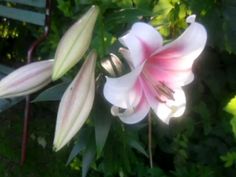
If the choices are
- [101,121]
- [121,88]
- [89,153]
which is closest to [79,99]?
[121,88]

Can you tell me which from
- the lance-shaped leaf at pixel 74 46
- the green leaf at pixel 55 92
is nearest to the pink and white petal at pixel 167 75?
the lance-shaped leaf at pixel 74 46

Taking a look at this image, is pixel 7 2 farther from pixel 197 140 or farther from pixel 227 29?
pixel 227 29

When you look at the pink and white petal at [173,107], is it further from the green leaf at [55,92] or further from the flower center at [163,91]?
the green leaf at [55,92]

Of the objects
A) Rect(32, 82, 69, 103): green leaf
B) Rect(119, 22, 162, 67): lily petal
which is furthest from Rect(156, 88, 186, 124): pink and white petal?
Rect(32, 82, 69, 103): green leaf

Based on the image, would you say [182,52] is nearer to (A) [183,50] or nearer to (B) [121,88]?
(A) [183,50]

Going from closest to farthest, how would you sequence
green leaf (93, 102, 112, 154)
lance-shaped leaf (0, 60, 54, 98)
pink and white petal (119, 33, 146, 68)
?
pink and white petal (119, 33, 146, 68) → lance-shaped leaf (0, 60, 54, 98) → green leaf (93, 102, 112, 154)

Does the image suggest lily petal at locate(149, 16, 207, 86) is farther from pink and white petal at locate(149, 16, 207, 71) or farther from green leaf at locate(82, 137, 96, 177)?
green leaf at locate(82, 137, 96, 177)
